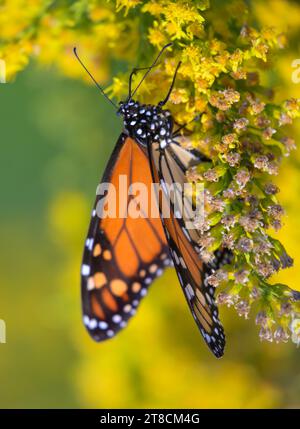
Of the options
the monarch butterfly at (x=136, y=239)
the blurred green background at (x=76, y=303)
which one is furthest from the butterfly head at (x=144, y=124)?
the blurred green background at (x=76, y=303)

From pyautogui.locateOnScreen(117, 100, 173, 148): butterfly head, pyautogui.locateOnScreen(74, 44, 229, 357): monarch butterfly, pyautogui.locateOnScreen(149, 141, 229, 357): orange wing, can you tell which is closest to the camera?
pyautogui.locateOnScreen(149, 141, 229, 357): orange wing

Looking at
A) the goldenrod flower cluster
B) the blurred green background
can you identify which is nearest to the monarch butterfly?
the goldenrod flower cluster

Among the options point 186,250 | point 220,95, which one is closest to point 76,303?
point 186,250

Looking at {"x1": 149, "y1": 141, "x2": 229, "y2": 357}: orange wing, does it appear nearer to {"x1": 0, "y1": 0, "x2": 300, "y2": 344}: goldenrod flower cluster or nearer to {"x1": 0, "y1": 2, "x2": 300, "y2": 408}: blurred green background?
{"x1": 0, "y1": 0, "x2": 300, "y2": 344}: goldenrod flower cluster

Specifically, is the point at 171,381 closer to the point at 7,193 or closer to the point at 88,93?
the point at 88,93

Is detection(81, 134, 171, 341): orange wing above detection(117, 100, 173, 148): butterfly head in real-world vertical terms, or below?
below

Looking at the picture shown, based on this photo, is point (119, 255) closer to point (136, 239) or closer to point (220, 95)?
point (136, 239)

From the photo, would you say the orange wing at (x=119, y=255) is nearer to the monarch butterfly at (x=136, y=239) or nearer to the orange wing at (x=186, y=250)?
the monarch butterfly at (x=136, y=239)
